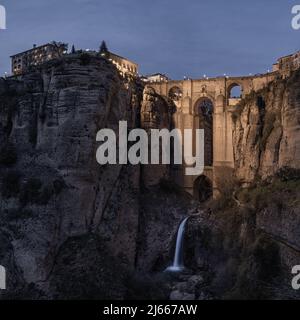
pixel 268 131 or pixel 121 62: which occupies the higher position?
pixel 121 62

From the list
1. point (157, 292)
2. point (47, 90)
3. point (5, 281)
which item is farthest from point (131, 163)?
point (5, 281)

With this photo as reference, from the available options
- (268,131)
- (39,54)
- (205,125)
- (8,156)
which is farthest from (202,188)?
(39,54)

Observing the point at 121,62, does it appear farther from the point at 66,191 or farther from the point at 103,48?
the point at 66,191

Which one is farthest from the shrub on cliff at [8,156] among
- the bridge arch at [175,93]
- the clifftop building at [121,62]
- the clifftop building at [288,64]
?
the clifftop building at [121,62]

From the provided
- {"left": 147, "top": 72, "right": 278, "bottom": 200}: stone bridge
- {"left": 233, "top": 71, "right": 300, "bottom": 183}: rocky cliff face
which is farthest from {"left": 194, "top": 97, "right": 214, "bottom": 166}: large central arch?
{"left": 233, "top": 71, "right": 300, "bottom": 183}: rocky cliff face

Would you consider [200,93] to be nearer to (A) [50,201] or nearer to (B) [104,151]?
(B) [104,151]
